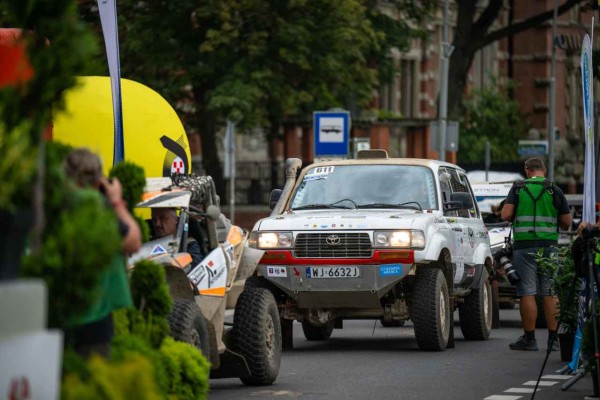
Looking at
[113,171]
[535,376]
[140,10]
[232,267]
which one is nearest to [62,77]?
[113,171]

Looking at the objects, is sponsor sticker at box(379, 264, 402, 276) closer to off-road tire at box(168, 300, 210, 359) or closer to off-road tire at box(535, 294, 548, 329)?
off-road tire at box(535, 294, 548, 329)

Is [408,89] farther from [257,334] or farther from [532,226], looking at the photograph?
[257,334]

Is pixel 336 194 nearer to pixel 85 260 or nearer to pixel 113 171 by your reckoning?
pixel 113 171

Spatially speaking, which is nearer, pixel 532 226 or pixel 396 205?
pixel 532 226

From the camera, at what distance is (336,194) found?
1816 centimetres

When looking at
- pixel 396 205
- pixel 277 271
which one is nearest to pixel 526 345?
pixel 396 205

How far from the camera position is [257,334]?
1363cm

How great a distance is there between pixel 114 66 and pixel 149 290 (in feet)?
27.1

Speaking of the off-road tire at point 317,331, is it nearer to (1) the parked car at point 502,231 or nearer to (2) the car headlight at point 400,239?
(1) the parked car at point 502,231

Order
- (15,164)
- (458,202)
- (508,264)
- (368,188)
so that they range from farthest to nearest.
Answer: (368,188) < (458,202) < (508,264) < (15,164)

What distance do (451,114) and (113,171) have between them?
143ft

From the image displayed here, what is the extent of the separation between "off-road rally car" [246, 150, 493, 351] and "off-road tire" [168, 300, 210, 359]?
16.7 feet

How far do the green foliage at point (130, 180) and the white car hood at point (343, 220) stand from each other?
7.90m

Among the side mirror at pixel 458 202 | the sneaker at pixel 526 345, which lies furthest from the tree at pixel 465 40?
the sneaker at pixel 526 345
